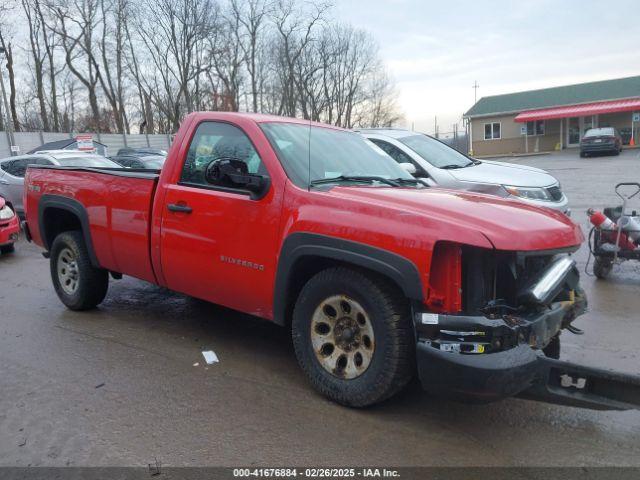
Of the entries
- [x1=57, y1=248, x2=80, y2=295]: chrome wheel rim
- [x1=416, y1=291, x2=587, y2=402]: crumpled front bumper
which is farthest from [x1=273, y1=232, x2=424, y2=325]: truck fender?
[x1=57, y1=248, x2=80, y2=295]: chrome wheel rim

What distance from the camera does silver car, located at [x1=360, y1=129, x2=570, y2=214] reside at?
717 centimetres

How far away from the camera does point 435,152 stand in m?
8.29

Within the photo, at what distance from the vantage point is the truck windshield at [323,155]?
12.5 ft

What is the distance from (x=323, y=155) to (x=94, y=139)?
3243cm

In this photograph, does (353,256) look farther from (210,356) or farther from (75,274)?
(75,274)

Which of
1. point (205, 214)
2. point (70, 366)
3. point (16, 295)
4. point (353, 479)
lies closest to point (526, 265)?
point (353, 479)

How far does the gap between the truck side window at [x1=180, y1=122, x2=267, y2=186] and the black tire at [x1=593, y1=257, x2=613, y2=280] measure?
15.6 ft

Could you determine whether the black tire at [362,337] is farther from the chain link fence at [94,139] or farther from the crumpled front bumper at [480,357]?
the chain link fence at [94,139]

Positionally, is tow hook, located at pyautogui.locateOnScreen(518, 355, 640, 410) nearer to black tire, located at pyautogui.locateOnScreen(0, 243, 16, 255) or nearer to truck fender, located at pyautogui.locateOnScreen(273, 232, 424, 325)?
truck fender, located at pyautogui.locateOnScreen(273, 232, 424, 325)

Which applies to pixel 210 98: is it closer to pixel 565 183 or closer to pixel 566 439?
pixel 565 183

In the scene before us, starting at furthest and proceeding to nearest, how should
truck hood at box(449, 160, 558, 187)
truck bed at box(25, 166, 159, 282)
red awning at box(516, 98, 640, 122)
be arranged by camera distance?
red awning at box(516, 98, 640, 122) < truck hood at box(449, 160, 558, 187) < truck bed at box(25, 166, 159, 282)

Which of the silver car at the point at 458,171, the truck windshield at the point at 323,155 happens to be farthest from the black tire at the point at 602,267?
the truck windshield at the point at 323,155

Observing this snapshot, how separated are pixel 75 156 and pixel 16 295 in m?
7.12

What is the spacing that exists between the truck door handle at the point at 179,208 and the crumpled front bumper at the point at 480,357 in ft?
6.75
